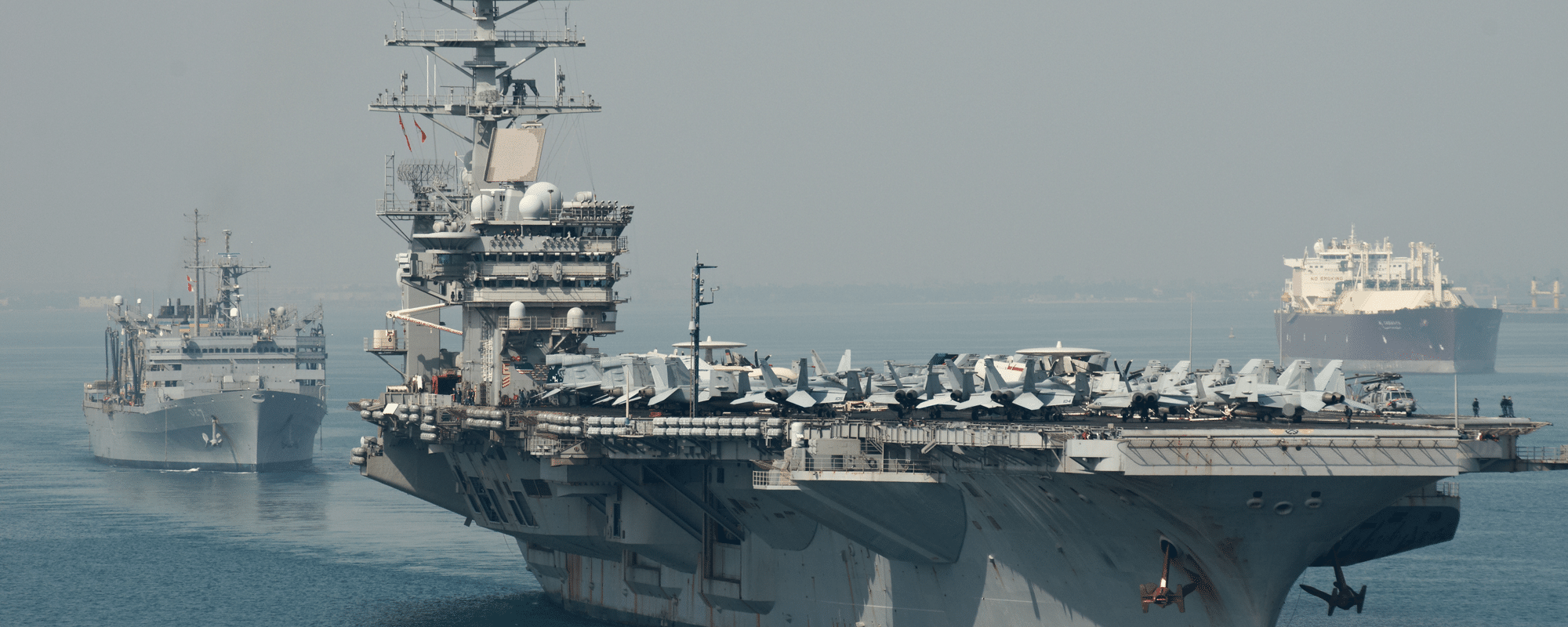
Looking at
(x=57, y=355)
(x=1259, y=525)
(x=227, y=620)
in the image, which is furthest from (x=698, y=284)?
(x=57, y=355)

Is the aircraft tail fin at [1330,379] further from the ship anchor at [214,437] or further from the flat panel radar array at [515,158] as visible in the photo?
the ship anchor at [214,437]

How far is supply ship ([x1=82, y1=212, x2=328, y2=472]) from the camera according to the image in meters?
64.7

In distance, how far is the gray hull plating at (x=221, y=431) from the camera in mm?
64500

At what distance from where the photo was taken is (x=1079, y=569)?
23.3 meters

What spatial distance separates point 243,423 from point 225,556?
23.9m

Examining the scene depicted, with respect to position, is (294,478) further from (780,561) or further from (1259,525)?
(1259,525)

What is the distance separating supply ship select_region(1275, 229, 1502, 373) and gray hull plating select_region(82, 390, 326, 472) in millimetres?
78006

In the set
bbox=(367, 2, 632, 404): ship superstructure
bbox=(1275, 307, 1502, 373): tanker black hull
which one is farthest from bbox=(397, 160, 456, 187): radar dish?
bbox=(1275, 307, 1502, 373): tanker black hull

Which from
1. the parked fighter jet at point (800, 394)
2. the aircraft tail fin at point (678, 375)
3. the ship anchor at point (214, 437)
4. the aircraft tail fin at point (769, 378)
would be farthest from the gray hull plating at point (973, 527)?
the ship anchor at point (214, 437)

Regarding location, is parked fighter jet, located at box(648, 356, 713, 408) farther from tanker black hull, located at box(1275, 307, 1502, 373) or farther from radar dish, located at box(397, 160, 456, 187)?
tanker black hull, located at box(1275, 307, 1502, 373)

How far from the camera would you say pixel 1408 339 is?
115m

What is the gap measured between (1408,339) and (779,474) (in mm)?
100607

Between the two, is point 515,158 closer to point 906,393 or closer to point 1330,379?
point 906,393

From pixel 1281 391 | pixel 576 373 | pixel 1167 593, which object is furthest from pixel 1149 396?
pixel 576 373
